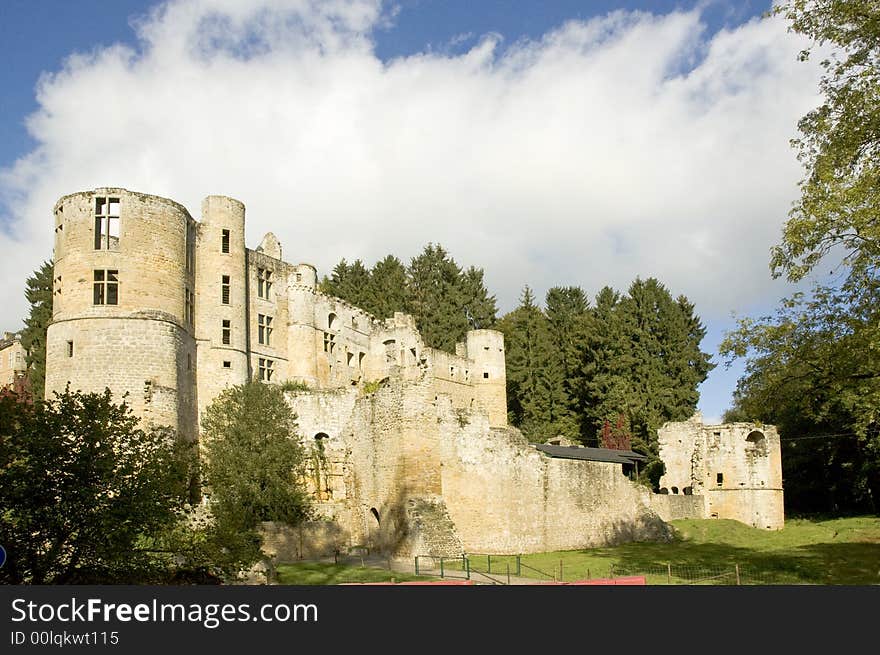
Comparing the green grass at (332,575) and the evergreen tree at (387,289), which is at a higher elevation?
the evergreen tree at (387,289)

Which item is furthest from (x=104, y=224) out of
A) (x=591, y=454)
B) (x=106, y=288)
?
(x=591, y=454)

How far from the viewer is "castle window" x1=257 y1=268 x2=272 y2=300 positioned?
4894cm

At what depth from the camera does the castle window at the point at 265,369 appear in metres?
47.9

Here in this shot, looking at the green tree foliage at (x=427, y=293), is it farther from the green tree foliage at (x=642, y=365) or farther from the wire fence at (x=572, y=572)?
the wire fence at (x=572, y=572)

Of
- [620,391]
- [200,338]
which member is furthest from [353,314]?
[620,391]

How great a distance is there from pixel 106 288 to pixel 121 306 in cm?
109

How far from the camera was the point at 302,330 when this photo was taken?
50.6m

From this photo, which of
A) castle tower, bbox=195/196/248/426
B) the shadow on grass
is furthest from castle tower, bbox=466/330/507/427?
the shadow on grass

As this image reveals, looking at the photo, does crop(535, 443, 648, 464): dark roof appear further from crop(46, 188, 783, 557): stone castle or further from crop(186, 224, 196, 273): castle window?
crop(186, 224, 196, 273): castle window

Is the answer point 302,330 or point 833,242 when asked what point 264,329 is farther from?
point 833,242

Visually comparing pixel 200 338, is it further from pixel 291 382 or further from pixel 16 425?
pixel 16 425

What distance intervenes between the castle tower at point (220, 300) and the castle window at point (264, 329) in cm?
167

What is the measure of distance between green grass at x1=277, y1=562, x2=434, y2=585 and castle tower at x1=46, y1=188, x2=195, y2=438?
1267 centimetres

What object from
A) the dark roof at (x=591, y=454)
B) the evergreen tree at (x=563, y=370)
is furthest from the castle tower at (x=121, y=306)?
the evergreen tree at (x=563, y=370)
